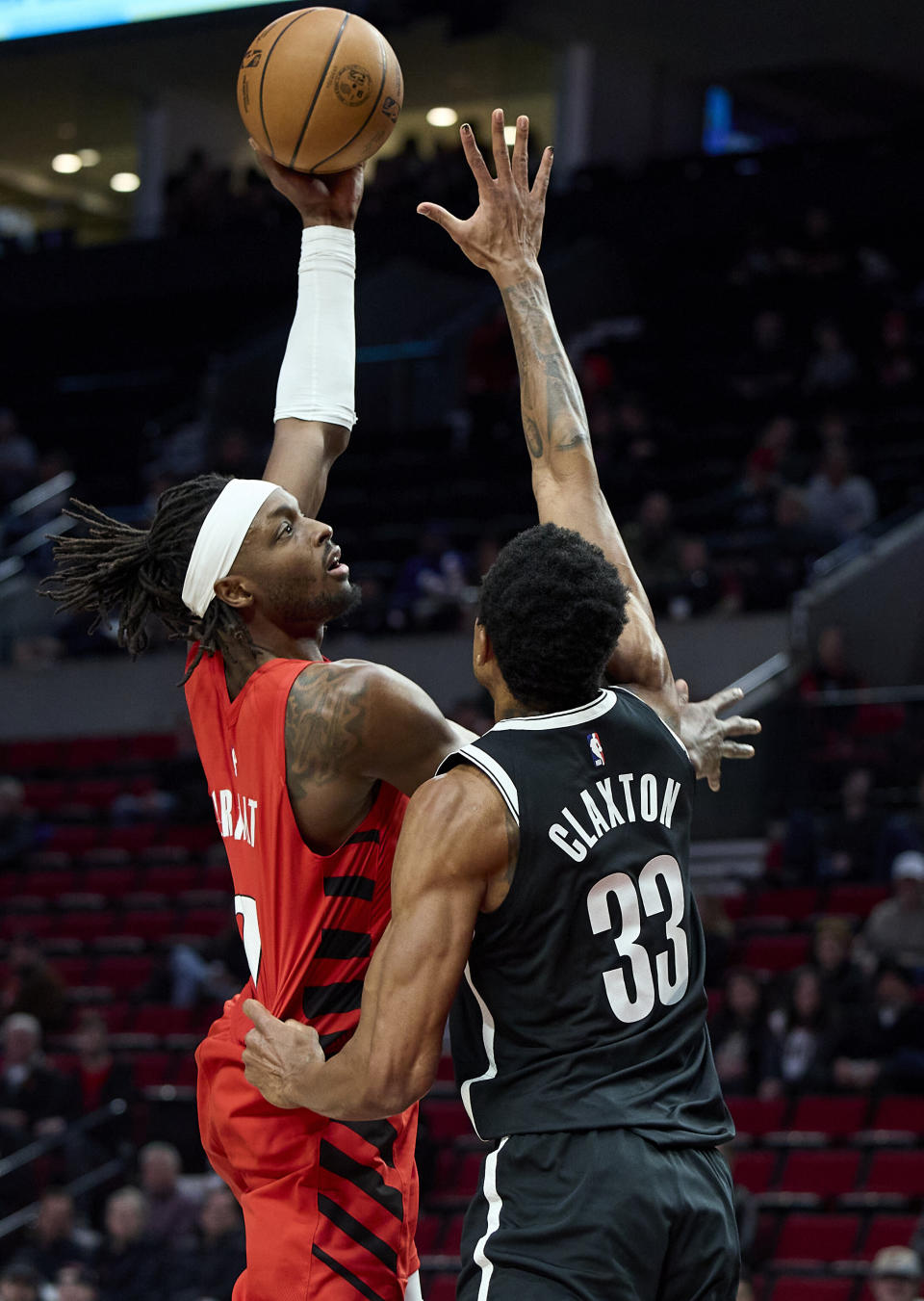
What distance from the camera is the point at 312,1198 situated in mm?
2920

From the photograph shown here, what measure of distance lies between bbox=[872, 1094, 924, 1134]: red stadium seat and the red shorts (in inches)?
211

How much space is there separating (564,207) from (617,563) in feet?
48.5

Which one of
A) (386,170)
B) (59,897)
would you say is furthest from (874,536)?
(386,170)

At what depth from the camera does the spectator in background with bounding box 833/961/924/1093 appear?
26.6 feet

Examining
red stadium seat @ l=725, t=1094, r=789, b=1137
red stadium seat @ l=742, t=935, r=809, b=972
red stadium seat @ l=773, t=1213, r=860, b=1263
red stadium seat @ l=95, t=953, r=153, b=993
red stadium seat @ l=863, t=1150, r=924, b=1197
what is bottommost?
red stadium seat @ l=773, t=1213, r=860, b=1263

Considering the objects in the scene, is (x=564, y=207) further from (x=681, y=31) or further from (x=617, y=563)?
(x=617, y=563)

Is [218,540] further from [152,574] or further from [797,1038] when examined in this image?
[797,1038]

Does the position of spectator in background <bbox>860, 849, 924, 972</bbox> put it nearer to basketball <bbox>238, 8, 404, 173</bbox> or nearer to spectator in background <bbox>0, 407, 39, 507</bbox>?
basketball <bbox>238, 8, 404, 173</bbox>

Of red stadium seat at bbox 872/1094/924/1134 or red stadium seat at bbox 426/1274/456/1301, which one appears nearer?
red stadium seat at bbox 426/1274/456/1301

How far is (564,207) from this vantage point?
17250 mm

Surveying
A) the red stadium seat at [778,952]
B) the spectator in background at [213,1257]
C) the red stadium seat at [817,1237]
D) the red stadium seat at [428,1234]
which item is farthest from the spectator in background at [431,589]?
the red stadium seat at [817,1237]

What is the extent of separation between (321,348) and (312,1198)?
162 cm

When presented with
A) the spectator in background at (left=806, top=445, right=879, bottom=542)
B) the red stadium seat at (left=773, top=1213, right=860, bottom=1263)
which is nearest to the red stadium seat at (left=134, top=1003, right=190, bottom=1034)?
the red stadium seat at (left=773, top=1213, right=860, bottom=1263)

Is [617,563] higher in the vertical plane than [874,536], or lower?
lower
